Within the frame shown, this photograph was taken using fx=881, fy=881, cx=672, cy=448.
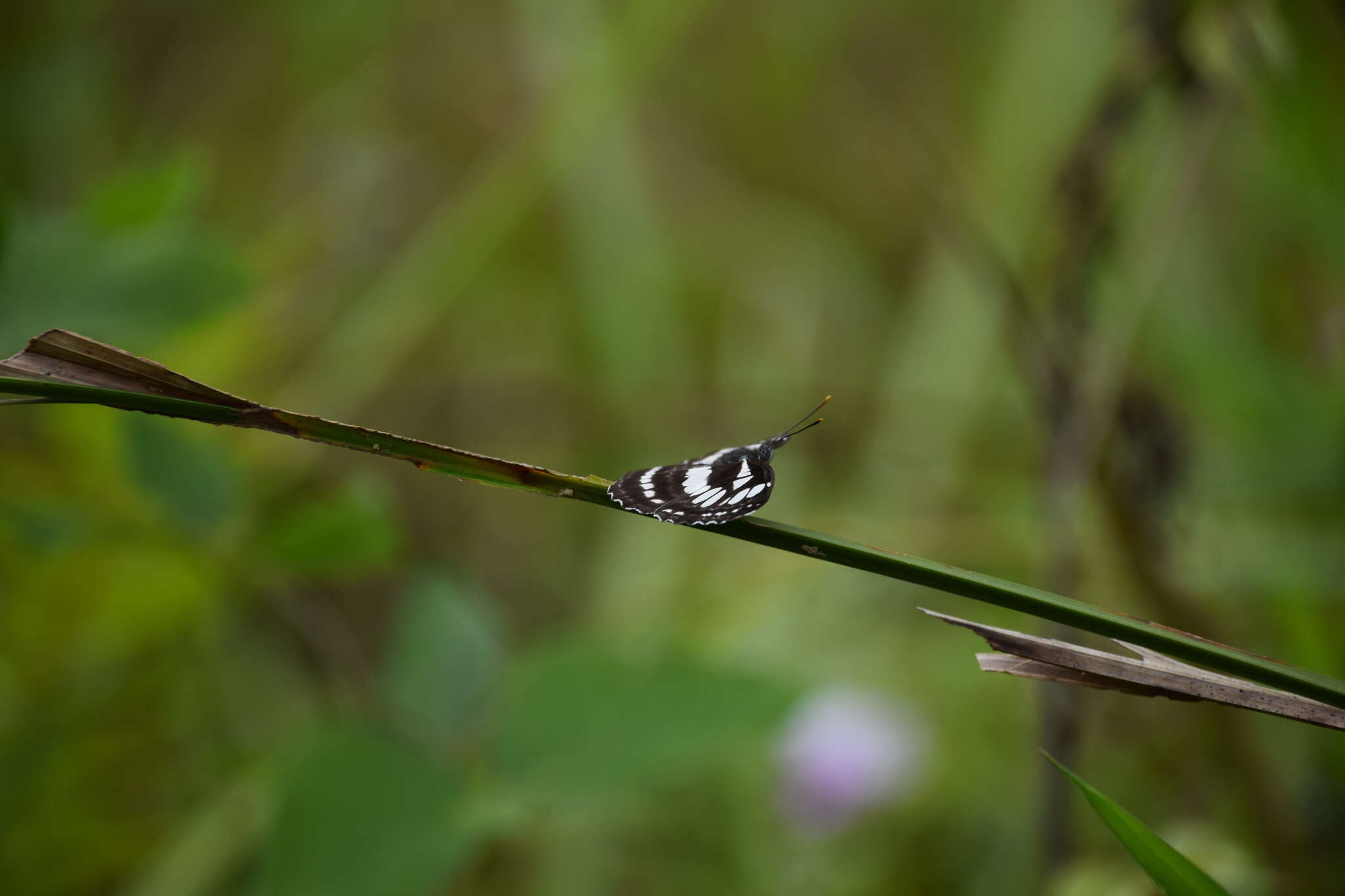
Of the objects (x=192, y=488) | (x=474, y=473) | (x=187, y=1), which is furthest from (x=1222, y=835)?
(x=187, y=1)

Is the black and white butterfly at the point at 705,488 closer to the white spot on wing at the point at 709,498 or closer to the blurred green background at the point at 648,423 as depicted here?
the white spot on wing at the point at 709,498

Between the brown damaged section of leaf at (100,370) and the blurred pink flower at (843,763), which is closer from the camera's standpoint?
Answer: the brown damaged section of leaf at (100,370)

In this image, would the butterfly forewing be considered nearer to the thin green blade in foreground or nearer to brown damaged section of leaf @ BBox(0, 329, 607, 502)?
brown damaged section of leaf @ BBox(0, 329, 607, 502)

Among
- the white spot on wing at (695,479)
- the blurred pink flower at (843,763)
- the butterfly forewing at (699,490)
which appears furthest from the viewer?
the blurred pink flower at (843,763)

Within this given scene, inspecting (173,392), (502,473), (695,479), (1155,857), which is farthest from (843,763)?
(173,392)

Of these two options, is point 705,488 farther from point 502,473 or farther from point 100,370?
point 100,370

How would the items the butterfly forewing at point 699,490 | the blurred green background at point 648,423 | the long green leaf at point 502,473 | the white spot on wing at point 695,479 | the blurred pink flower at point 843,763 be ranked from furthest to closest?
the blurred pink flower at point 843,763
the blurred green background at point 648,423
the white spot on wing at point 695,479
the butterfly forewing at point 699,490
the long green leaf at point 502,473

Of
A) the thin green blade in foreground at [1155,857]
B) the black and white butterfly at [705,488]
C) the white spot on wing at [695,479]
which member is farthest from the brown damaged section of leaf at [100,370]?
the thin green blade in foreground at [1155,857]

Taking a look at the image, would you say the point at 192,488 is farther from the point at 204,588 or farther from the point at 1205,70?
the point at 1205,70

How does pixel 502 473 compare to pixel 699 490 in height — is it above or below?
below
